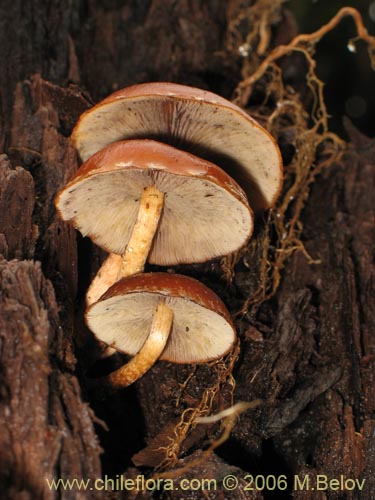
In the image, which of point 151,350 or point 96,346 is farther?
point 96,346

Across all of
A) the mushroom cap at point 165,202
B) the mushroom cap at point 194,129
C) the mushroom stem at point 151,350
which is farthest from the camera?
the mushroom stem at point 151,350

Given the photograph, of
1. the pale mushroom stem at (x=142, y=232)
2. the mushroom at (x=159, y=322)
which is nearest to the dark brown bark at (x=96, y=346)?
the mushroom at (x=159, y=322)

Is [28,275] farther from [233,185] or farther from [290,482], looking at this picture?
[290,482]

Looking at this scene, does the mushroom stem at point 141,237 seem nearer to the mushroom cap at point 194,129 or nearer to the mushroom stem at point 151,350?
the mushroom stem at point 151,350

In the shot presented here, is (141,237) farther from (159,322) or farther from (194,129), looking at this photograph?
(194,129)

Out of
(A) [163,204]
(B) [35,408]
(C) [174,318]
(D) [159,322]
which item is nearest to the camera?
(B) [35,408]

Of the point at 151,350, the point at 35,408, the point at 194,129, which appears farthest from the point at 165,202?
the point at 35,408

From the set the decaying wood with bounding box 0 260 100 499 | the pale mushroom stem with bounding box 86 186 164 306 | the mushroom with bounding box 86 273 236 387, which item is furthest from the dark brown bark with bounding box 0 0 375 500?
the pale mushroom stem with bounding box 86 186 164 306

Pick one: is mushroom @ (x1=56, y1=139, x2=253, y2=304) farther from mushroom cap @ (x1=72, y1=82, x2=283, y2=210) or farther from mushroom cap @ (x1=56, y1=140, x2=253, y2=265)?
mushroom cap @ (x1=72, y1=82, x2=283, y2=210)
